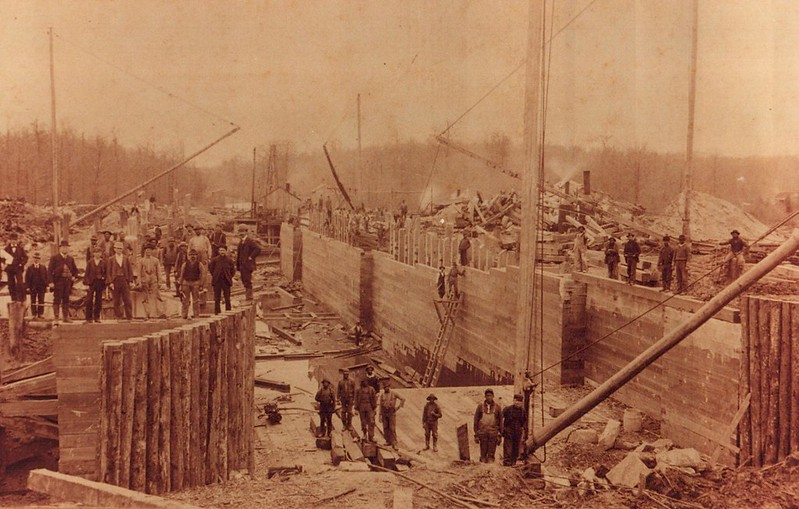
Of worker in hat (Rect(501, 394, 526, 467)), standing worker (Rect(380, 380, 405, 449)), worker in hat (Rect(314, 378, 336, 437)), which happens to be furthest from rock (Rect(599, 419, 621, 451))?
worker in hat (Rect(314, 378, 336, 437))

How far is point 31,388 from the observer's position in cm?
1217

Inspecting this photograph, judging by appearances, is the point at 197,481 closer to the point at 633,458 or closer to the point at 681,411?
the point at 633,458

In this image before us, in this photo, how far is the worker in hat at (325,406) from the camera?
39.2 feet

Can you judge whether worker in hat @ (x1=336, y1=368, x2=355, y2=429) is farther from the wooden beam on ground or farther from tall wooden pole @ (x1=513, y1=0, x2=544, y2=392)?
the wooden beam on ground

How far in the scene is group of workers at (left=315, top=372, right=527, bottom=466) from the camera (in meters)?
10.8

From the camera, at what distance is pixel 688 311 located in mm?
13039

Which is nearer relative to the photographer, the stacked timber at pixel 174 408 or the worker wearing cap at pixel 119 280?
the stacked timber at pixel 174 408

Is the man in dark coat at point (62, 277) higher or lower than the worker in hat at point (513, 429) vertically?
higher

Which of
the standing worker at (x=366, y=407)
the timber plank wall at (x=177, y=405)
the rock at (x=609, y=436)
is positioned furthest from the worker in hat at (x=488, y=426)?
the timber plank wall at (x=177, y=405)

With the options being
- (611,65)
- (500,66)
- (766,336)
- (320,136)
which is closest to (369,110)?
(320,136)

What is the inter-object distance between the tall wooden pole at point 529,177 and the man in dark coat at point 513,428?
36cm

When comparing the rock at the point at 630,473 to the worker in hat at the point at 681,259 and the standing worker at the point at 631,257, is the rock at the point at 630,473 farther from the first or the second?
the standing worker at the point at 631,257

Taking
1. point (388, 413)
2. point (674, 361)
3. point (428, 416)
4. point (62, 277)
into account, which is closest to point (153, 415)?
point (388, 413)

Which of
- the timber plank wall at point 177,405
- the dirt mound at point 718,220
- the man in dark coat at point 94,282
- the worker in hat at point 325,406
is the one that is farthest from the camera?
the dirt mound at point 718,220
